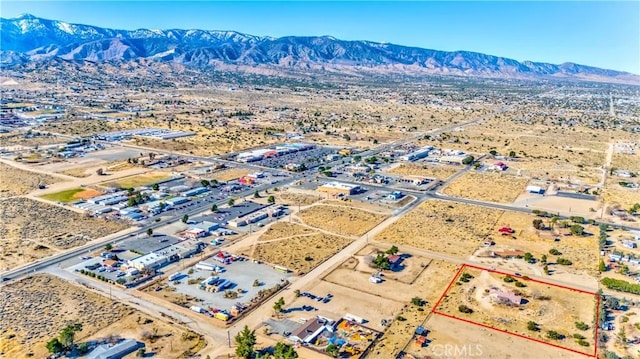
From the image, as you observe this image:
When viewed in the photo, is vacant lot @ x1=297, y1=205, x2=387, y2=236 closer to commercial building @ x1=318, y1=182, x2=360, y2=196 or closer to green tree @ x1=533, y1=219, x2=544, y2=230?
commercial building @ x1=318, y1=182, x2=360, y2=196

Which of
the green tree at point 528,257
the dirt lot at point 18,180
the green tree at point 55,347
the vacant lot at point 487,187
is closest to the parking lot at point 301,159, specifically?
the vacant lot at point 487,187

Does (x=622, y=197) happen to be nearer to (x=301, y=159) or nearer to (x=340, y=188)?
(x=340, y=188)

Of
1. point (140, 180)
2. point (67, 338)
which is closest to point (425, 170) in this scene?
point (140, 180)

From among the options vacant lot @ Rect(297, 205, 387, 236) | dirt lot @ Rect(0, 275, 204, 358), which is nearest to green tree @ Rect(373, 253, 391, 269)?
vacant lot @ Rect(297, 205, 387, 236)

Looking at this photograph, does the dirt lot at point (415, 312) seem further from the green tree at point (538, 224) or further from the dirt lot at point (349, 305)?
the green tree at point (538, 224)

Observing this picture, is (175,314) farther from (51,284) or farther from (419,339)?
(419,339)

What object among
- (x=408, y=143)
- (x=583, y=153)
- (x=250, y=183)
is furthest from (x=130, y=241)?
(x=583, y=153)
